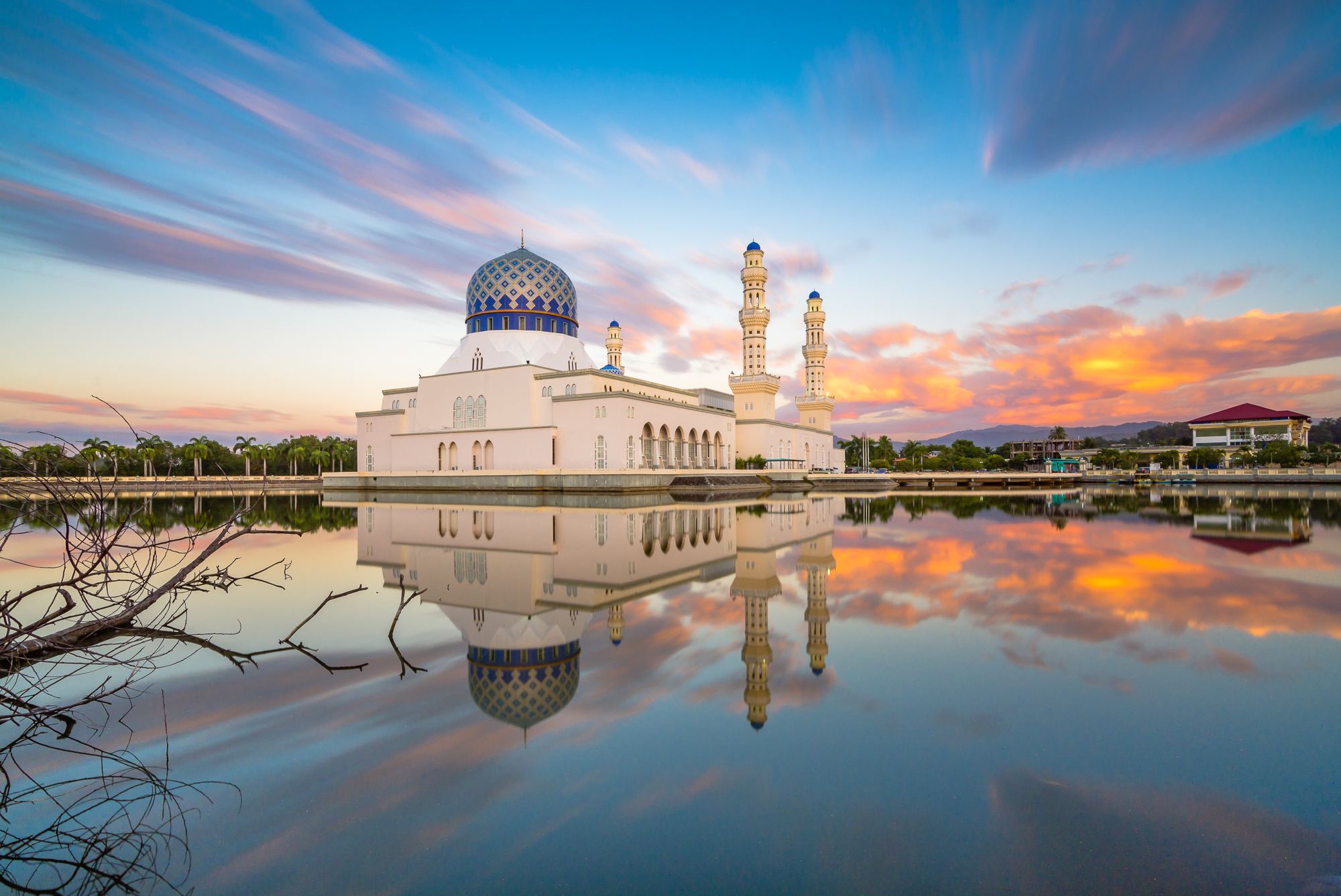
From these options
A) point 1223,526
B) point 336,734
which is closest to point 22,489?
point 336,734

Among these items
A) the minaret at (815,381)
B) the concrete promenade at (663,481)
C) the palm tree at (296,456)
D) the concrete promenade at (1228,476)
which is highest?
the minaret at (815,381)

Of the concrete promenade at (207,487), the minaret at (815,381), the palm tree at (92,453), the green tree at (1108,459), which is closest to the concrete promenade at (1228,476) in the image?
the green tree at (1108,459)

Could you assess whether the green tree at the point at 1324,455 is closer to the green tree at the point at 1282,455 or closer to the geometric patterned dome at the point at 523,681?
the green tree at the point at 1282,455

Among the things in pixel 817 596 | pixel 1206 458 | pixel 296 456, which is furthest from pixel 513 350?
pixel 1206 458

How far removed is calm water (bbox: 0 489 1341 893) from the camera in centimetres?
240

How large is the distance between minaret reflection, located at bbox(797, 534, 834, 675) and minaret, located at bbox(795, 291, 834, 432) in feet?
137

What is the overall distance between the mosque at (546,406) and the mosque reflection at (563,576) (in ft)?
54.5

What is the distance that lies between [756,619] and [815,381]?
166 feet

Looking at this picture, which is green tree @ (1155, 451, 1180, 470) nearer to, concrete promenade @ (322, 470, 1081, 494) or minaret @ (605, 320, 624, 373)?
concrete promenade @ (322, 470, 1081, 494)

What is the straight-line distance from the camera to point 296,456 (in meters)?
58.5

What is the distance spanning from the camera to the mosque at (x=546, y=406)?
34500 millimetres

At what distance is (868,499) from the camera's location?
1161 inches

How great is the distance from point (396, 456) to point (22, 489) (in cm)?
3980

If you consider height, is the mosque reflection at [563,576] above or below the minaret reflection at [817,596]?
above
